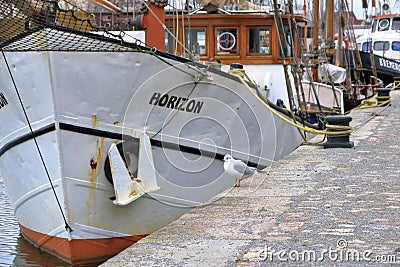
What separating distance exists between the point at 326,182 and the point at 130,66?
7.74 feet

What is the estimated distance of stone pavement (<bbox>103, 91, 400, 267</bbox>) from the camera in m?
5.11

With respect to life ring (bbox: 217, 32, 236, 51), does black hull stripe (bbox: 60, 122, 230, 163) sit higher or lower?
lower

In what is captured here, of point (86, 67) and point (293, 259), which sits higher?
point (86, 67)

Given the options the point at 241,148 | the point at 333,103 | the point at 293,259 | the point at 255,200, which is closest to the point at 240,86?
the point at 241,148

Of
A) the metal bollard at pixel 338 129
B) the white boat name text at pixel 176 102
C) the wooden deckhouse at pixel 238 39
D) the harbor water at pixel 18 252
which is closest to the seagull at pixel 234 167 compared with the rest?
the white boat name text at pixel 176 102

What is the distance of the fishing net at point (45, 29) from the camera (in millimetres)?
7379

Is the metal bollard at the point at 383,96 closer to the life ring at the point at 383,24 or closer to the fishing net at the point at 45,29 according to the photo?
the fishing net at the point at 45,29

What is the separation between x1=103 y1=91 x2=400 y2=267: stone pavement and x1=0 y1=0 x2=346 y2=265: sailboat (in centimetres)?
106

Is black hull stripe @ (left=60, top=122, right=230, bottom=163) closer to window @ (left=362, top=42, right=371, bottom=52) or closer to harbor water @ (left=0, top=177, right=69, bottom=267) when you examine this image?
harbor water @ (left=0, top=177, right=69, bottom=267)

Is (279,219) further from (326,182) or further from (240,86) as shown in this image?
(240,86)

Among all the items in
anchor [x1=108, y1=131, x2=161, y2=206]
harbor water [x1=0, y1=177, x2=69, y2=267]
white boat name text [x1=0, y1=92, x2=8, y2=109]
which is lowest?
harbor water [x1=0, y1=177, x2=69, y2=267]

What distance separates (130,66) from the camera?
27.6 ft

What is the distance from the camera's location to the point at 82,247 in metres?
8.50

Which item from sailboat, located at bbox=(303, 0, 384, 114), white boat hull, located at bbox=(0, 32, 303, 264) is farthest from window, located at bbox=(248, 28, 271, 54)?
sailboat, located at bbox=(303, 0, 384, 114)
